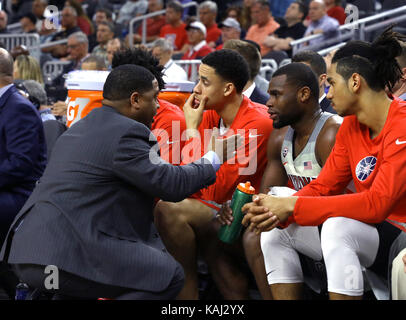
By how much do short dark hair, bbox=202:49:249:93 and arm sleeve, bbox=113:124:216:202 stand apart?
103cm

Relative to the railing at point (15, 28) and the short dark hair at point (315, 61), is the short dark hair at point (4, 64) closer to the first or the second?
the short dark hair at point (315, 61)

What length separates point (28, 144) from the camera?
4074 millimetres

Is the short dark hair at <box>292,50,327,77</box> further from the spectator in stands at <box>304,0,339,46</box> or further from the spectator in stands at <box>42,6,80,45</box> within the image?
the spectator in stands at <box>42,6,80,45</box>

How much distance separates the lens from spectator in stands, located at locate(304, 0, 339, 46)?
25.7 ft

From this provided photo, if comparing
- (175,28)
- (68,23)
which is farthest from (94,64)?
(68,23)

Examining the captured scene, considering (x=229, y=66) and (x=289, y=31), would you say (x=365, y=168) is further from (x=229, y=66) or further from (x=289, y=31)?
(x=289, y=31)

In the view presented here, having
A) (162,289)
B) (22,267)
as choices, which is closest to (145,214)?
(162,289)

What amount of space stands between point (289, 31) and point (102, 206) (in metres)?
6.09

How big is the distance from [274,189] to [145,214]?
0.67 meters

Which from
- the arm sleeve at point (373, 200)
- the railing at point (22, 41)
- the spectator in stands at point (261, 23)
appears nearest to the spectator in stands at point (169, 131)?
the arm sleeve at point (373, 200)

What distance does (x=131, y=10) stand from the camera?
37.9ft

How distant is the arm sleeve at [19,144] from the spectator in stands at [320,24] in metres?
4.40

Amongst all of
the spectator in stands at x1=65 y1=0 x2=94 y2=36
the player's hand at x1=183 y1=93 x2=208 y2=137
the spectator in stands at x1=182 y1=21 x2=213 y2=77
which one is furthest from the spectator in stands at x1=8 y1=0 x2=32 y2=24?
the player's hand at x1=183 y1=93 x2=208 y2=137

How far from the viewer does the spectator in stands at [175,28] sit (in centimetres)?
987
